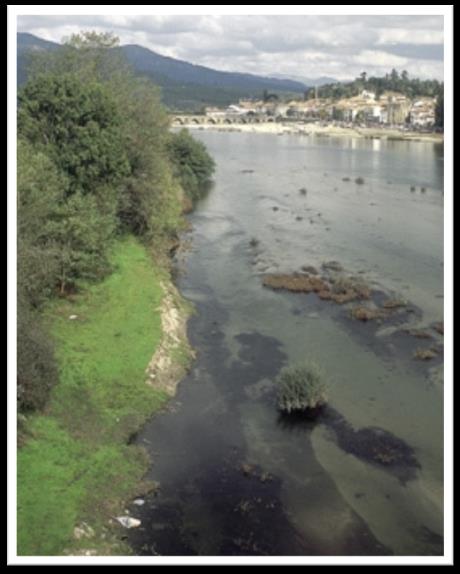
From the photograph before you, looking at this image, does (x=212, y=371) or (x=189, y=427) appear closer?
(x=189, y=427)

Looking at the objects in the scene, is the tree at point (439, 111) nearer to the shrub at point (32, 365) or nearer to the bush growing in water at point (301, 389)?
the bush growing in water at point (301, 389)

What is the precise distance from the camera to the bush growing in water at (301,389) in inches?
955

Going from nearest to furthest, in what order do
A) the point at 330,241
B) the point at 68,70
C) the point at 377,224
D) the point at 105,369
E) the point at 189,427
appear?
the point at 189,427
the point at 105,369
the point at 68,70
the point at 330,241
the point at 377,224

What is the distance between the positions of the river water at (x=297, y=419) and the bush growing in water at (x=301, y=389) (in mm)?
554

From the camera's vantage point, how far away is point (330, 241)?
50.4 m

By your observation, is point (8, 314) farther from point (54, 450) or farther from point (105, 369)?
point (105, 369)

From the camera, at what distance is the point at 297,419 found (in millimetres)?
23953

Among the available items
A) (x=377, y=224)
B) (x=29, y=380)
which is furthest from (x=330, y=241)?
(x=29, y=380)

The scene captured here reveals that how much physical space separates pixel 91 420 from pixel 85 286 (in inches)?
426

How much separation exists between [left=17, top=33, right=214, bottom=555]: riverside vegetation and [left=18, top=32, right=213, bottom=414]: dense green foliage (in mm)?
76

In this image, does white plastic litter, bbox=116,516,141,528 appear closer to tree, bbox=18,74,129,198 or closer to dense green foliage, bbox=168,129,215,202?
tree, bbox=18,74,129,198

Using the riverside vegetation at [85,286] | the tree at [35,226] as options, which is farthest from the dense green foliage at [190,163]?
the tree at [35,226]

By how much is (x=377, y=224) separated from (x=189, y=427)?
122 feet

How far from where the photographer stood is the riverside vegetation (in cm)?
1877
